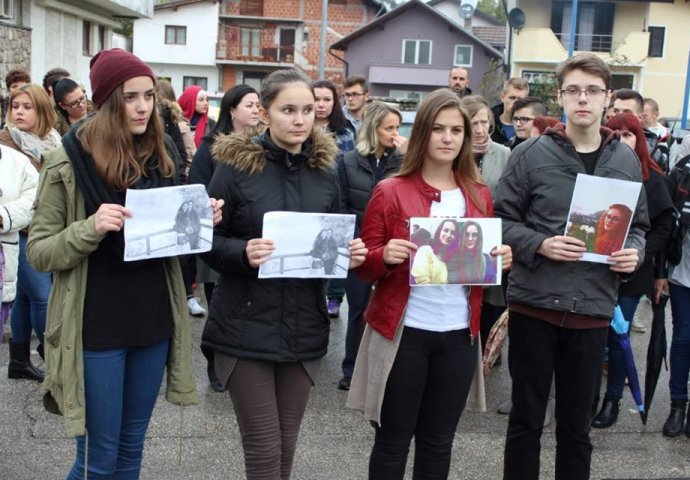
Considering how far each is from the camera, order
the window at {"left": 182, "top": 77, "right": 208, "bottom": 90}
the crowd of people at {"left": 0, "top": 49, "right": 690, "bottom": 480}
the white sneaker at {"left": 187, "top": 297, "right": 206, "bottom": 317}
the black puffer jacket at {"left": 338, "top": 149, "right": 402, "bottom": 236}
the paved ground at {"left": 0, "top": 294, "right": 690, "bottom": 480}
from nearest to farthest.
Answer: the crowd of people at {"left": 0, "top": 49, "right": 690, "bottom": 480} → the paved ground at {"left": 0, "top": 294, "right": 690, "bottom": 480} → the black puffer jacket at {"left": 338, "top": 149, "right": 402, "bottom": 236} → the white sneaker at {"left": 187, "top": 297, "right": 206, "bottom": 317} → the window at {"left": 182, "top": 77, "right": 208, "bottom": 90}

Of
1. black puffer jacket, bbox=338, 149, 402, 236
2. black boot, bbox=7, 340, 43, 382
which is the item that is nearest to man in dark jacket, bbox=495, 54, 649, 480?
black puffer jacket, bbox=338, 149, 402, 236

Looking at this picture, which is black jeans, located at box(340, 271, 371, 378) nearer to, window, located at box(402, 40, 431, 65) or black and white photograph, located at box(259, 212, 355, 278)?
black and white photograph, located at box(259, 212, 355, 278)

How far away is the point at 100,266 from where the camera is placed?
3.34 metres

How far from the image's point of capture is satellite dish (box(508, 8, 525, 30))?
3938cm

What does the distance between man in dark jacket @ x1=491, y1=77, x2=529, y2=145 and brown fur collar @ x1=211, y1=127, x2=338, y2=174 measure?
15.2 feet

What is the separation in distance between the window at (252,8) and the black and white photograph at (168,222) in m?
61.6

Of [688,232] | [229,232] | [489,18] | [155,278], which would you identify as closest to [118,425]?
[155,278]

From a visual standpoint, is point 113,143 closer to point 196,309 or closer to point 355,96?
point 196,309

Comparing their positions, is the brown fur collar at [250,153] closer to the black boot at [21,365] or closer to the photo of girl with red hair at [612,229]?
the photo of girl with red hair at [612,229]

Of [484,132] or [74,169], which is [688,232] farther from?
[74,169]

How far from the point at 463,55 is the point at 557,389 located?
51797 mm

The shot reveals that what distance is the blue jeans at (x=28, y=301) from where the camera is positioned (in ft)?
19.4

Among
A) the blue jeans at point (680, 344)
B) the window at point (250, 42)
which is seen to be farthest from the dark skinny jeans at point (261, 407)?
the window at point (250, 42)

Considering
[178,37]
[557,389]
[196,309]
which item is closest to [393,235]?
[557,389]
